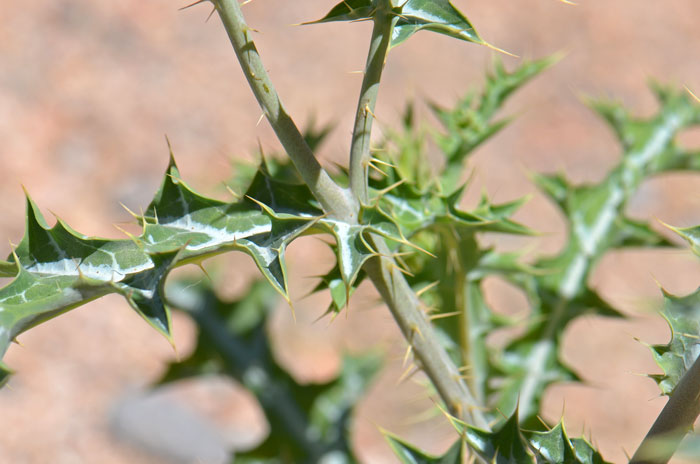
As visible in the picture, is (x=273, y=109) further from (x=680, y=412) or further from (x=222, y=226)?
(x=680, y=412)

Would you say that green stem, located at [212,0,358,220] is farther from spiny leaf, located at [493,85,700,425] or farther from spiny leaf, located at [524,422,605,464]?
spiny leaf, located at [493,85,700,425]

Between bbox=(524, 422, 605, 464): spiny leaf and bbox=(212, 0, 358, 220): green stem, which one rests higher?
bbox=(212, 0, 358, 220): green stem

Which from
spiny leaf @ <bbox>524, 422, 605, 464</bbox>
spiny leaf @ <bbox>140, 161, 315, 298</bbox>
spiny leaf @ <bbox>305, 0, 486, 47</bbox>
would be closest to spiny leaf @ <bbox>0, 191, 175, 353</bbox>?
spiny leaf @ <bbox>140, 161, 315, 298</bbox>

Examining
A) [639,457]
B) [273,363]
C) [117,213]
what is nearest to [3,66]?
[117,213]

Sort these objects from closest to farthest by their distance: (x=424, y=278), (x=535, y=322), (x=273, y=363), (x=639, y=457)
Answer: (x=639, y=457)
(x=424, y=278)
(x=535, y=322)
(x=273, y=363)

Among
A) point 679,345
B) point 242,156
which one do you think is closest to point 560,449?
point 679,345

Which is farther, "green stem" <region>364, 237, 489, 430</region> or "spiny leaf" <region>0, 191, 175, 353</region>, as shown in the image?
"green stem" <region>364, 237, 489, 430</region>

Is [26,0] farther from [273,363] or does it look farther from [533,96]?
[273,363]
